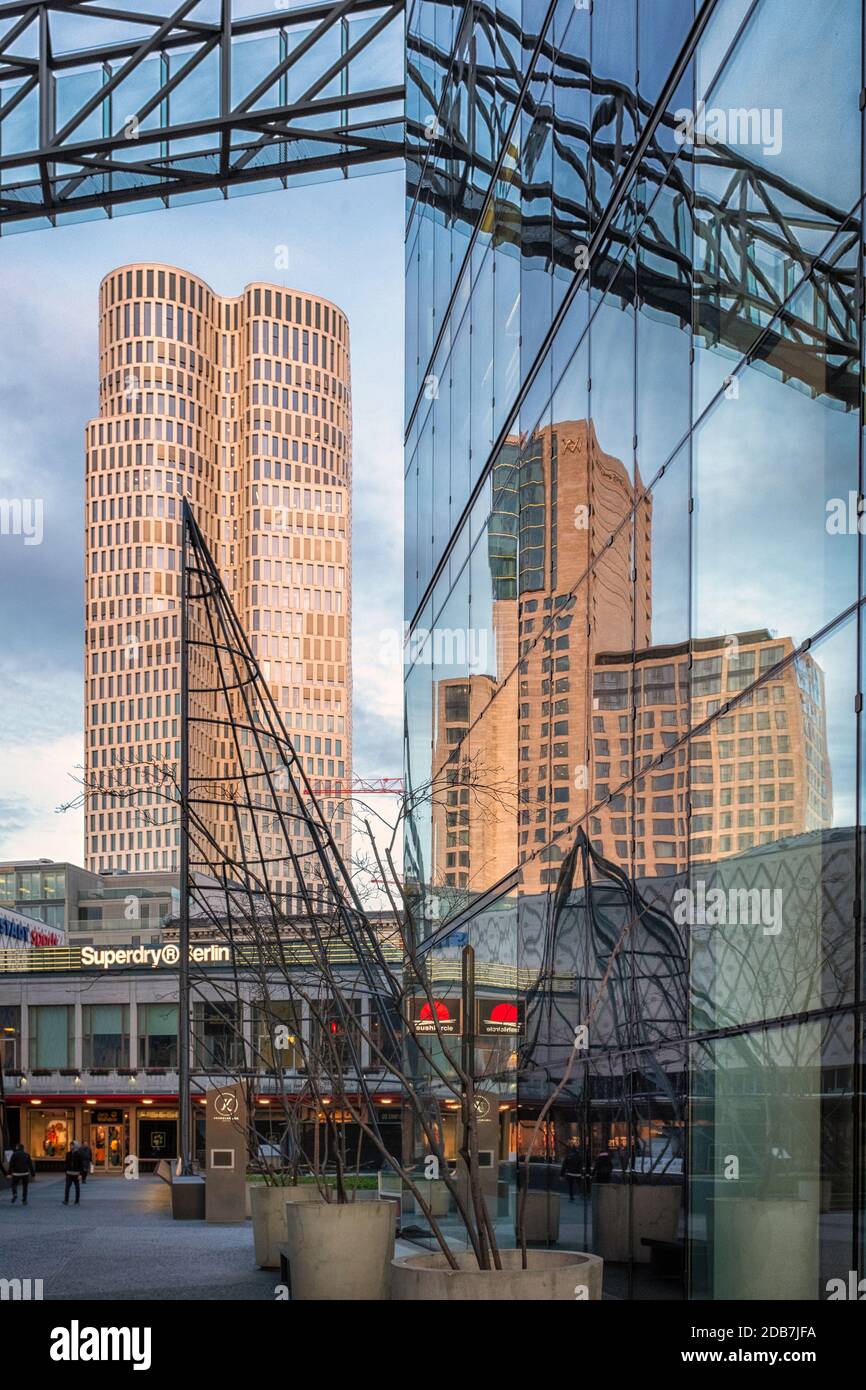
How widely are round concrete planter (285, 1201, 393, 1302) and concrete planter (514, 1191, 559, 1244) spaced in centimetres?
258

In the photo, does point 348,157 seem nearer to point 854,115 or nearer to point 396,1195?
point 396,1195

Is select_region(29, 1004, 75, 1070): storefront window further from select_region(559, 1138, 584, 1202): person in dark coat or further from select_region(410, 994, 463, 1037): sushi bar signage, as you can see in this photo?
select_region(559, 1138, 584, 1202): person in dark coat

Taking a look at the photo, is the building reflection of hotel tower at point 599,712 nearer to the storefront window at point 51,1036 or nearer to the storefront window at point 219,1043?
the storefront window at point 219,1043

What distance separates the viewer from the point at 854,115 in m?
9.71

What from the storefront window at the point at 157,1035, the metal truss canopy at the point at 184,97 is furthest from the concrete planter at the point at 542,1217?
the storefront window at the point at 157,1035

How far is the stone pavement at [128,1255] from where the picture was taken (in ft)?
63.3

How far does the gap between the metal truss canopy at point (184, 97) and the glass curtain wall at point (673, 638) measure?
822 cm

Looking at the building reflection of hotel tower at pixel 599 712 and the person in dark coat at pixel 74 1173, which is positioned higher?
the building reflection of hotel tower at pixel 599 712

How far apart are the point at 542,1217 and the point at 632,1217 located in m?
3.80

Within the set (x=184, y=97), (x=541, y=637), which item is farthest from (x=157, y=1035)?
(x=541, y=637)

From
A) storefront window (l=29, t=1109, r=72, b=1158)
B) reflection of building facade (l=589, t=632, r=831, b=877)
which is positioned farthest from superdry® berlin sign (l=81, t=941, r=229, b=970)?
reflection of building facade (l=589, t=632, r=831, b=877)

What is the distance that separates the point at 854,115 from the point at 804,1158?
578 centimetres

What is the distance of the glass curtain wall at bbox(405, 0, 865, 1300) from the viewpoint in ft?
33.0
